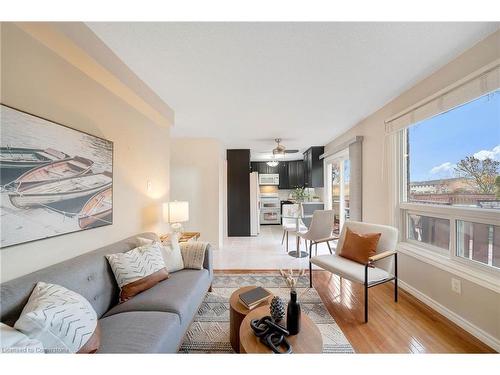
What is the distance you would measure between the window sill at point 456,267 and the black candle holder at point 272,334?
1684 mm

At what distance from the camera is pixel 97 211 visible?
1574 millimetres

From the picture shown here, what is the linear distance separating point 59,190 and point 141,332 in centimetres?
104

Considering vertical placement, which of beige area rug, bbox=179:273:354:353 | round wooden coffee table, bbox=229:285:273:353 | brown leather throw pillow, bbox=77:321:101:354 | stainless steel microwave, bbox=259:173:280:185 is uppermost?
stainless steel microwave, bbox=259:173:280:185

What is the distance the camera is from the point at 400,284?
2371 millimetres

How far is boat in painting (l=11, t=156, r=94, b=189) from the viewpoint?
105cm

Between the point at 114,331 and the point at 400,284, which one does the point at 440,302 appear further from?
the point at 114,331

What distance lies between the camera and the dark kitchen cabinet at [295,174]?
21.8 feet

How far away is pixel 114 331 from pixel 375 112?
3775mm

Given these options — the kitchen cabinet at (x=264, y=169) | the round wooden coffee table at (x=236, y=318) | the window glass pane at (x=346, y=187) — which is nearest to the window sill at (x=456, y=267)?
the round wooden coffee table at (x=236, y=318)

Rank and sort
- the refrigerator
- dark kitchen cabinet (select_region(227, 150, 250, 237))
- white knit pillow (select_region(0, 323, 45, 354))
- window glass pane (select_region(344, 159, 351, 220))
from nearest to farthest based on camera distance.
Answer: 1. white knit pillow (select_region(0, 323, 45, 354))
2. window glass pane (select_region(344, 159, 351, 220))
3. dark kitchen cabinet (select_region(227, 150, 250, 237))
4. the refrigerator

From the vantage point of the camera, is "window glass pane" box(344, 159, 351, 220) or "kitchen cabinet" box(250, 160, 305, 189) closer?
"window glass pane" box(344, 159, 351, 220)

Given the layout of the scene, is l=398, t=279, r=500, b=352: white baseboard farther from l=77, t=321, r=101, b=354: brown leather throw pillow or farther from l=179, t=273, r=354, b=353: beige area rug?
l=77, t=321, r=101, b=354: brown leather throw pillow

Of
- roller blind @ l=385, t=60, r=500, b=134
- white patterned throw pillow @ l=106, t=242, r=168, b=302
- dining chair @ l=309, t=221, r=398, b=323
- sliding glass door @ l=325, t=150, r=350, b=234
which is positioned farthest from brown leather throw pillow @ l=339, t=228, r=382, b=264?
sliding glass door @ l=325, t=150, r=350, b=234

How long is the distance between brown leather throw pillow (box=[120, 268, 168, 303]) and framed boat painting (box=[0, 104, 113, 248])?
57cm
